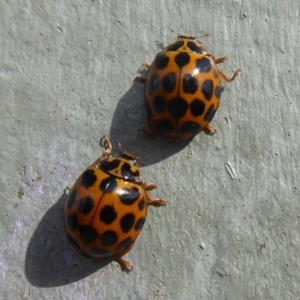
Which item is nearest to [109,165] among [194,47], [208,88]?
[208,88]

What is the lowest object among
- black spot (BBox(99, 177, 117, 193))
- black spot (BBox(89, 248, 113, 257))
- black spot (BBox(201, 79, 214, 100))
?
black spot (BBox(89, 248, 113, 257))

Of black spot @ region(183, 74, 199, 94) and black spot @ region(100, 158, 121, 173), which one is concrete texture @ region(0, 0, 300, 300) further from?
black spot @ region(183, 74, 199, 94)

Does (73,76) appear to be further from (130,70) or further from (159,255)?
(159,255)

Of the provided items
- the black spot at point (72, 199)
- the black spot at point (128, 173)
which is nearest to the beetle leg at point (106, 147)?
the black spot at point (128, 173)

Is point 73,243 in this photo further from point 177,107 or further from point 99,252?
point 177,107

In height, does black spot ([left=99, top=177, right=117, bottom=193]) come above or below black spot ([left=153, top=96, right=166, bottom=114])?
below

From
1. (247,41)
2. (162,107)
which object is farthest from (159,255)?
(247,41)

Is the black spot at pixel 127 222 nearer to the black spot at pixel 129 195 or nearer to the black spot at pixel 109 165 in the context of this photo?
the black spot at pixel 129 195

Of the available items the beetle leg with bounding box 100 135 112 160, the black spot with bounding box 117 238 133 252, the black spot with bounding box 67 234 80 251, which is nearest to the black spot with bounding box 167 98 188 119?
the beetle leg with bounding box 100 135 112 160
